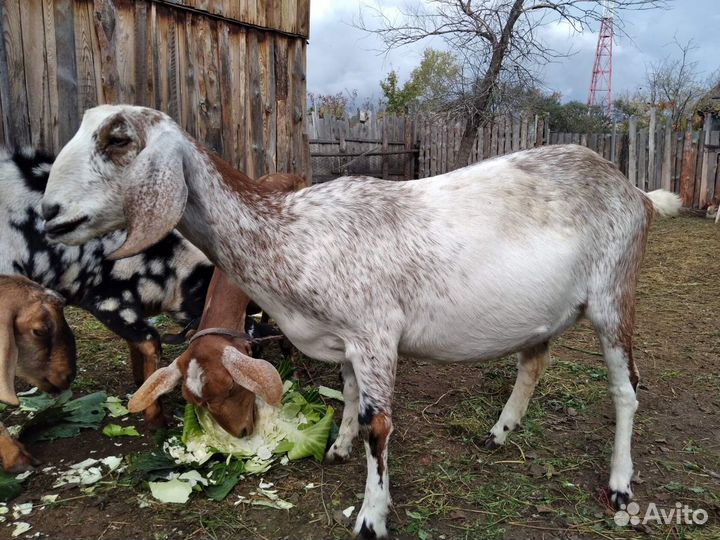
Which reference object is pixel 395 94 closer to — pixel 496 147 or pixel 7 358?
pixel 496 147

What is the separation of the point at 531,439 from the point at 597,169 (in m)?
1.62

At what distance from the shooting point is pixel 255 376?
2.70m

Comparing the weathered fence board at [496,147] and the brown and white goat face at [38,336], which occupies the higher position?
the weathered fence board at [496,147]

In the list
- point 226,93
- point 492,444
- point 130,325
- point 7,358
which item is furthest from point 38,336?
point 226,93

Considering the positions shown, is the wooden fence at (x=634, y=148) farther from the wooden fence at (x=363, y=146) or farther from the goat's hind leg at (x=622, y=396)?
the goat's hind leg at (x=622, y=396)

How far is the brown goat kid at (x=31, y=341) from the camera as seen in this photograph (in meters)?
2.94

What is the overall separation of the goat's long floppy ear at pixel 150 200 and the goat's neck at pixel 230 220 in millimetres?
171

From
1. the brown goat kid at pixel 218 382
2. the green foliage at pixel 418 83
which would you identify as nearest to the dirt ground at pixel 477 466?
the brown goat kid at pixel 218 382

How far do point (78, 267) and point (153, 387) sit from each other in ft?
3.99

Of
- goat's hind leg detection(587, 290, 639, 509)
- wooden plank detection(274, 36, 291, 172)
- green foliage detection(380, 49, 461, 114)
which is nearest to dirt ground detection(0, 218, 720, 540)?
goat's hind leg detection(587, 290, 639, 509)

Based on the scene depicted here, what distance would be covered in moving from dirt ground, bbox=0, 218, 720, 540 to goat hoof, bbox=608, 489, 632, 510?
7 cm

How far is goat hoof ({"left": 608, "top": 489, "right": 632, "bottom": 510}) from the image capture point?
2.75 metres

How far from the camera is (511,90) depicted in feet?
41.9

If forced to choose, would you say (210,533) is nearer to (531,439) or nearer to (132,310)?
(132,310)
